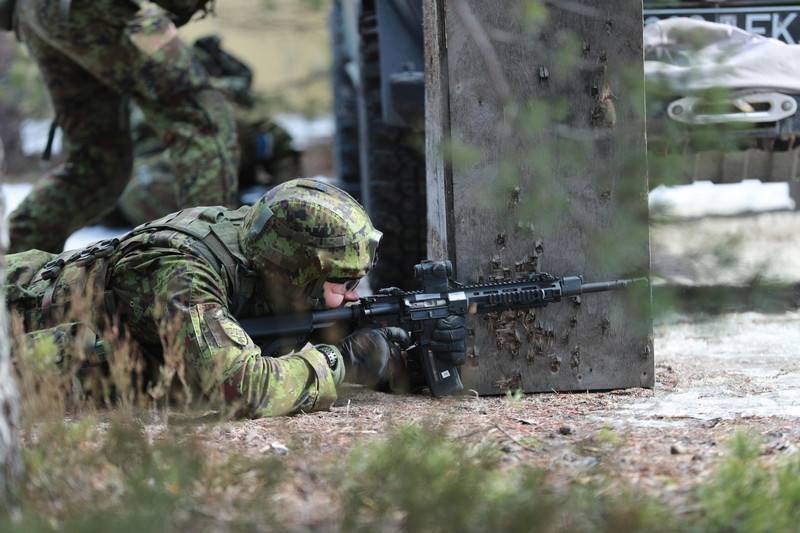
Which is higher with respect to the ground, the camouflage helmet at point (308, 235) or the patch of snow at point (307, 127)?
the camouflage helmet at point (308, 235)

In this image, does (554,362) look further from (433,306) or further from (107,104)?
(107,104)

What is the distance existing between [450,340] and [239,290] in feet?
2.25

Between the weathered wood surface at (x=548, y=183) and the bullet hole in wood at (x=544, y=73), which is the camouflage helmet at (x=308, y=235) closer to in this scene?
the weathered wood surface at (x=548, y=183)

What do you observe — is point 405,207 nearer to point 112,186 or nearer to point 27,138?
point 112,186

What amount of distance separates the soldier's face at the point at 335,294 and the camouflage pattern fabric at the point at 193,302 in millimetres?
140

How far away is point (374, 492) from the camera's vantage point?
7.66ft

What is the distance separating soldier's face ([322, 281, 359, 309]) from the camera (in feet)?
11.8

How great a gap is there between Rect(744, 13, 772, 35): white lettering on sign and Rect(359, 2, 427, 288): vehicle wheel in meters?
1.73

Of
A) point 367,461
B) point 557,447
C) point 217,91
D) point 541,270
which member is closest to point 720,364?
point 541,270

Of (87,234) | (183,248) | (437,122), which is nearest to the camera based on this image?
(183,248)

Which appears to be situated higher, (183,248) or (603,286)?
(183,248)

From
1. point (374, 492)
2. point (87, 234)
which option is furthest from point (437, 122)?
point (87, 234)

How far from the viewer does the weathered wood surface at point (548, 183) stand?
11.5 ft

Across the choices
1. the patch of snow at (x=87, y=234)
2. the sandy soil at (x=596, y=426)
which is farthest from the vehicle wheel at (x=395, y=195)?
the patch of snow at (x=87, y=234)
